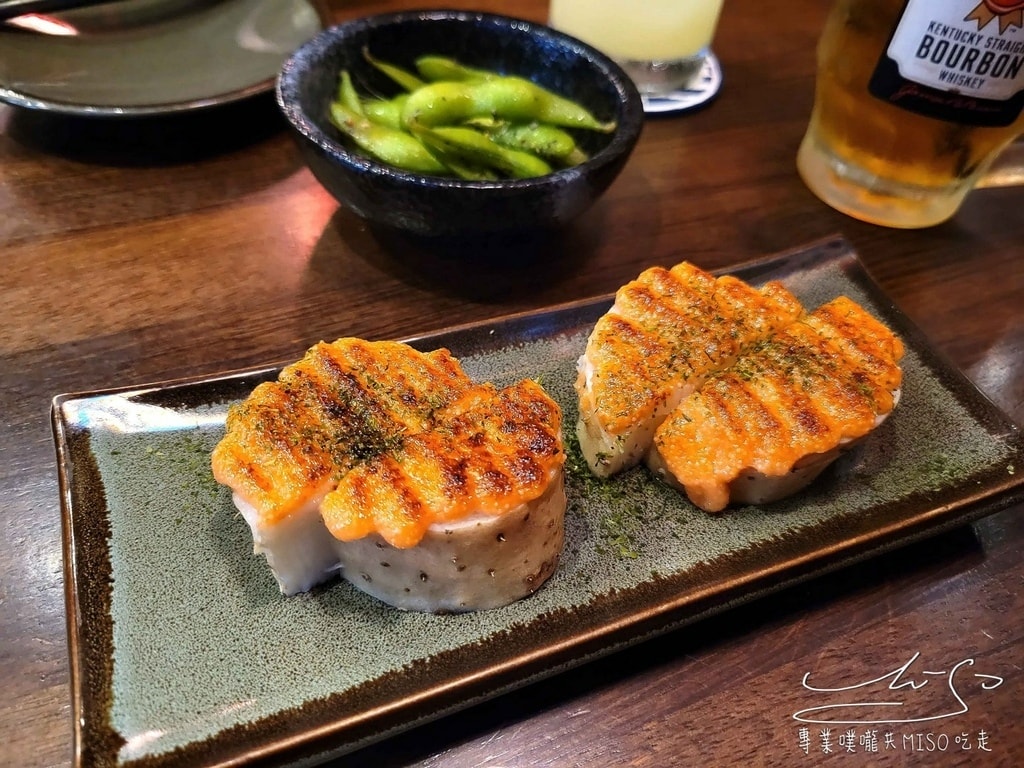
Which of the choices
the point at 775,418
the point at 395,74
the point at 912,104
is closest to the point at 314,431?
the point at 775,418

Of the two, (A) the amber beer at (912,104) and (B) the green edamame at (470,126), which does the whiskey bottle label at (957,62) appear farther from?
(B) the green edamame at (470,126)

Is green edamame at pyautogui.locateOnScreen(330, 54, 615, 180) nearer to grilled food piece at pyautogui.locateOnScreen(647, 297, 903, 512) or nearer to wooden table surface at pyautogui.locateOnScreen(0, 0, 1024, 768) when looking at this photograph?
wooden table surface at pyautogui.locateOnScreen(0, 0, 1024, 768)

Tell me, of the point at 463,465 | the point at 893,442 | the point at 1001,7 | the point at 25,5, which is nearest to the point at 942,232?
the point at 1001,7

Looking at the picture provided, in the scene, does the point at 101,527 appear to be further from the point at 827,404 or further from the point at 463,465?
the point at 827,404

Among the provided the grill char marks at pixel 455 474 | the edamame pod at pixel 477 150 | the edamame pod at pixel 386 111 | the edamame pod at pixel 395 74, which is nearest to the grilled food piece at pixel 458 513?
the grill char marks at pixel 455 474

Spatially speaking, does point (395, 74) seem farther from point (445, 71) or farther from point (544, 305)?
point (544, 305)
